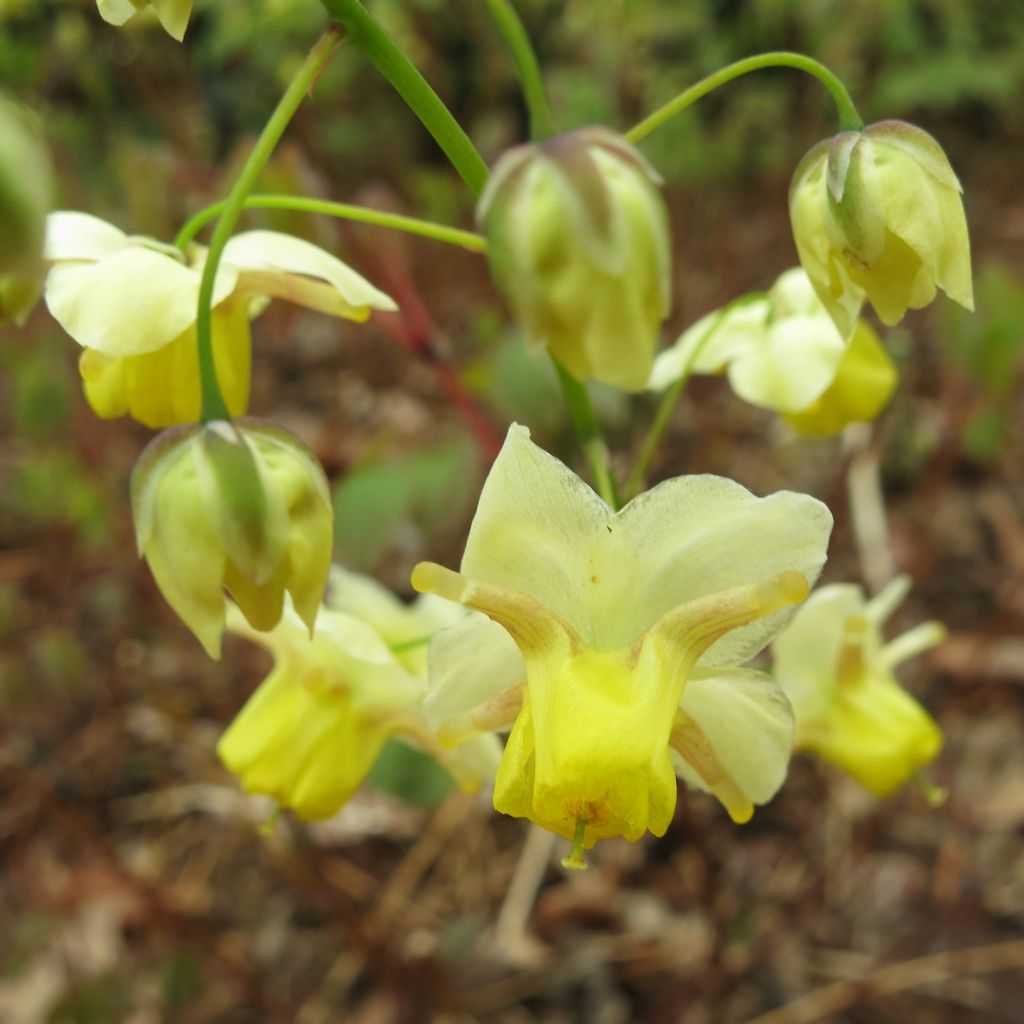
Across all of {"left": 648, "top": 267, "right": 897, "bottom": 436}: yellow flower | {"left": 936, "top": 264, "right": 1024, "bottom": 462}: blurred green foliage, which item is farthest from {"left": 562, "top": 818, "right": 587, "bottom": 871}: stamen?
{"left": 936, "top": 264, "right": 1024, "bottom": 462}: blurred green foliage

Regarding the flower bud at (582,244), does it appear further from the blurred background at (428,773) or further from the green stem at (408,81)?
the blurred background at (428,773)

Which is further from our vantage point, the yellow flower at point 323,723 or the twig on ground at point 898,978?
the twig on ground at point 898,978

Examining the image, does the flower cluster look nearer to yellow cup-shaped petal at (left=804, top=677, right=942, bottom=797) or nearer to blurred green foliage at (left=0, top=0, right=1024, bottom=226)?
yellow cup-shaped petal at (left=804, top=677, right=942, bottom=797)

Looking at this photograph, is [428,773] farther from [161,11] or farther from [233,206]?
[161,11]

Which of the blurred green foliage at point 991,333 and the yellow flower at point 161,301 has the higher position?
the yellow flower at point 161,301

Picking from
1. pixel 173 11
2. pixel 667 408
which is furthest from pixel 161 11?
pixel 667 408

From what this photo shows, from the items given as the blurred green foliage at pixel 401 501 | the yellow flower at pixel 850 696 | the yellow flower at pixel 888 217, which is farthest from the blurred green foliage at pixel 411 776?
the yellow flower at pixel 888 217

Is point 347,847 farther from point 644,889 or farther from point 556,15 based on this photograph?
point 556,15

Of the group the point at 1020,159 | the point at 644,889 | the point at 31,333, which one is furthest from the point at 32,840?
the point at 1020,159
